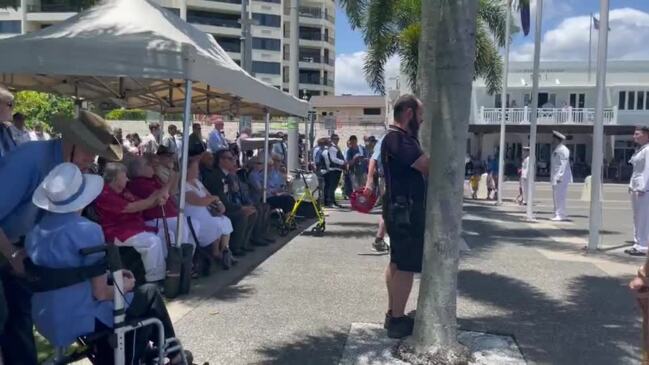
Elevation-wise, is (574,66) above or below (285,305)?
above

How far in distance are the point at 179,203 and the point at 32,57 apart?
6.36 ft

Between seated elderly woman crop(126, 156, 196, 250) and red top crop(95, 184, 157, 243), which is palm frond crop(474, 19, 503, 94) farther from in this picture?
red top crop(95, 184, 157, 243)

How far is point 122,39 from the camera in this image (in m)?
6.40

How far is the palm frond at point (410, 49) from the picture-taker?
17906 mm

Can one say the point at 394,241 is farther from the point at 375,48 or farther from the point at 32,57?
the point at 375,48

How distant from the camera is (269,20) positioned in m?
78.9

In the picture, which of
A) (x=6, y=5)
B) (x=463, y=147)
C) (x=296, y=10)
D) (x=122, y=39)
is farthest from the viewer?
(x=296, y=10)

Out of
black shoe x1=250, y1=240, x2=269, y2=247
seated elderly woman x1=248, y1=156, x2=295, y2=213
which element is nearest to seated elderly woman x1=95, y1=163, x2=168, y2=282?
black shoe x1=250, y1=240, x2=269, y2=247

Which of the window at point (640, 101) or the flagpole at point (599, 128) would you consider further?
the window at point (640, 101)

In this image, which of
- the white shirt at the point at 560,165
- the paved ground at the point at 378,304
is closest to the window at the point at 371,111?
the white shirt at the point at 560,165

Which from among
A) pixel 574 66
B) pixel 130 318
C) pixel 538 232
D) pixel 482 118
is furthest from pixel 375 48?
pixel 574 66

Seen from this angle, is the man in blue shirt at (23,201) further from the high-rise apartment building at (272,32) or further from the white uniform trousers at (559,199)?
the high-rise apartment building at (272,32)

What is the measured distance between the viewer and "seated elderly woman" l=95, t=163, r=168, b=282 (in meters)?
5.78

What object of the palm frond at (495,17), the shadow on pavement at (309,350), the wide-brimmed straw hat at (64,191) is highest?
the palm frond at (495,17)
